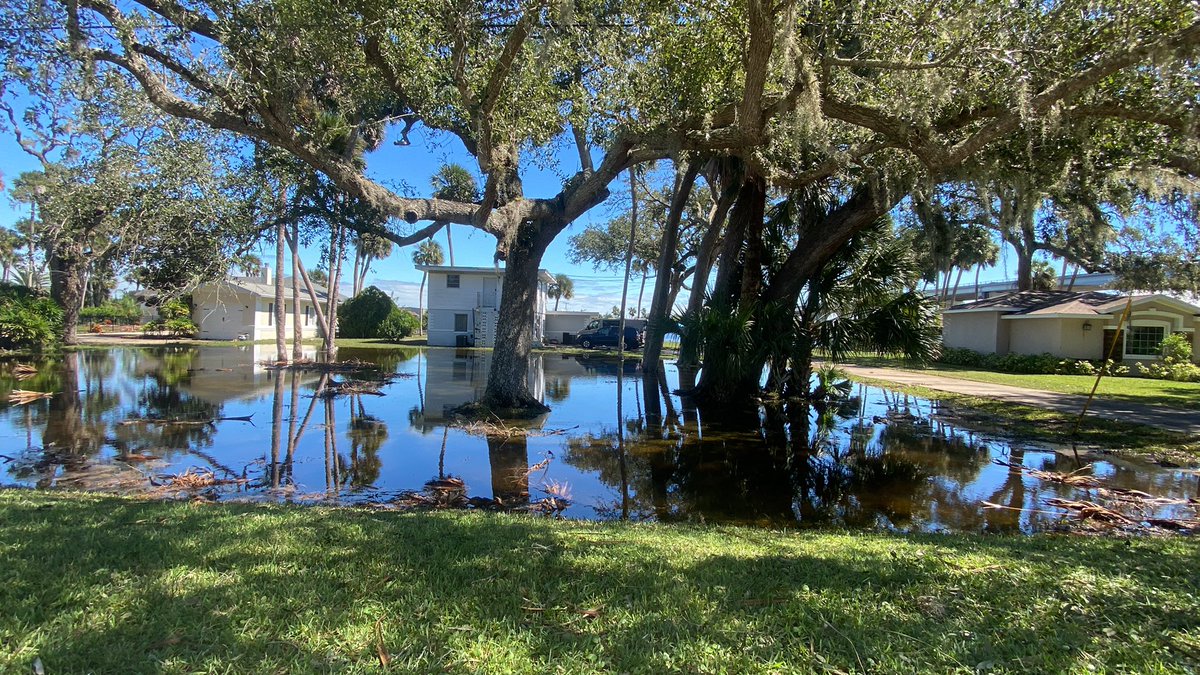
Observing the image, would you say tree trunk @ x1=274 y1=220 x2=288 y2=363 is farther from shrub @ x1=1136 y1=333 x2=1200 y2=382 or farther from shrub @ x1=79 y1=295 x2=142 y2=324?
shrub @ x1=79 y1=295 x2=142 y2=324

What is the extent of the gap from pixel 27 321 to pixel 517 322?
909 inches

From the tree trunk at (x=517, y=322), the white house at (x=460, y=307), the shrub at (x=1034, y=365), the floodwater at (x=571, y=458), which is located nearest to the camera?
the floodwater at (x=571, y=458)

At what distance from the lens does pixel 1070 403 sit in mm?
13305

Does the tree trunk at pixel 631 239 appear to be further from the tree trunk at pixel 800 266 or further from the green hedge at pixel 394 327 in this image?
the green hedge at pixel 394 327

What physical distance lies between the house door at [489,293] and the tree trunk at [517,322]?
24631mm

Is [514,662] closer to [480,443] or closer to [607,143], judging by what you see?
[480,443]

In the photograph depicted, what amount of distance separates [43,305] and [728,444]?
96.6 feet

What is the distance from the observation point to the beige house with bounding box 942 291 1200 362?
70.6ft

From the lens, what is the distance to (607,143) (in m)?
11.9

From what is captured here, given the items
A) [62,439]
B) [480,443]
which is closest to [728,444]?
[480,443]

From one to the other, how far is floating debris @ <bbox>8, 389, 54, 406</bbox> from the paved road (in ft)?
65.8

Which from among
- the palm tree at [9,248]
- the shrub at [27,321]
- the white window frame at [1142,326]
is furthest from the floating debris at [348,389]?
the palm tree at [9,248]

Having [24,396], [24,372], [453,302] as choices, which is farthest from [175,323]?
[24,396]

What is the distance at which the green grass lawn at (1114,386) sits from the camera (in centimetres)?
1412
